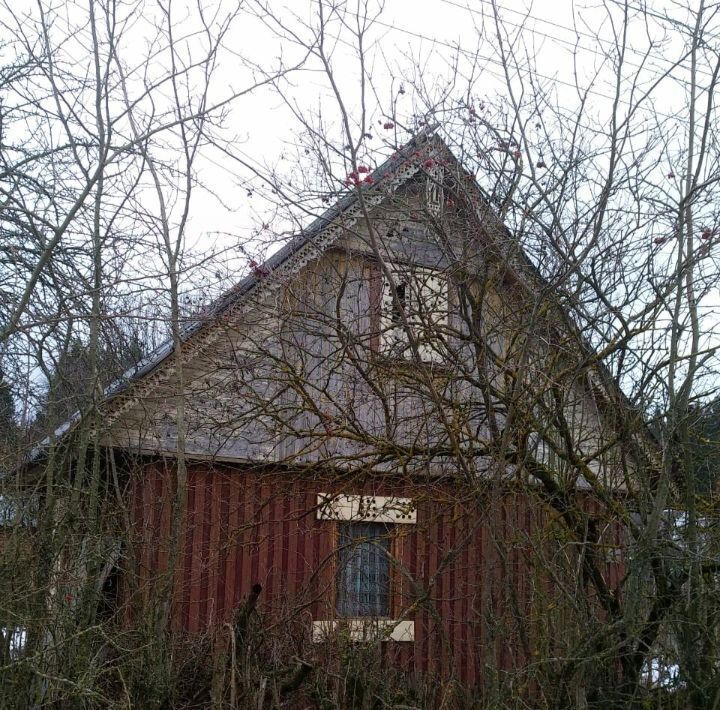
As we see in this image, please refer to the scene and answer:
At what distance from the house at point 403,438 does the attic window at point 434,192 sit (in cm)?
3

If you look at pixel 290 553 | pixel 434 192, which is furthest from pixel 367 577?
pixel 434 192

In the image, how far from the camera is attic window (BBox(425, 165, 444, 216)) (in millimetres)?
7297

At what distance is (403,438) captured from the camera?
817 cm

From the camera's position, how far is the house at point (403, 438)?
20.9 ft

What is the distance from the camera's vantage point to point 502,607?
21.4ft

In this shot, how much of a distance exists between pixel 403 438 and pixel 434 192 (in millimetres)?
2017

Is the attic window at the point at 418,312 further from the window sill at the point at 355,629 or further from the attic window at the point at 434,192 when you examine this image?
the window sill at the point at 355,629

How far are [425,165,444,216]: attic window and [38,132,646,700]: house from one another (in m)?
0.03

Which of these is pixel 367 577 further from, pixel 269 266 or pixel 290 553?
pixel 269 266

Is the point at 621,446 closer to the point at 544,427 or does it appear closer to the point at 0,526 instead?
the point at 544,427

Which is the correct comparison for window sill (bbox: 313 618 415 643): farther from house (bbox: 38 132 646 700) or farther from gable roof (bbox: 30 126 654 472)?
gable roof (bbox: 30 126 654 472)

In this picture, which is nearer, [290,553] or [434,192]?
[434,192]

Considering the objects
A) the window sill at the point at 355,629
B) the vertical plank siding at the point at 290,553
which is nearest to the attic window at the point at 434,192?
the vertical plank siding at the point at 290,553

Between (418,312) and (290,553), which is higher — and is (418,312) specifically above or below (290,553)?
above
